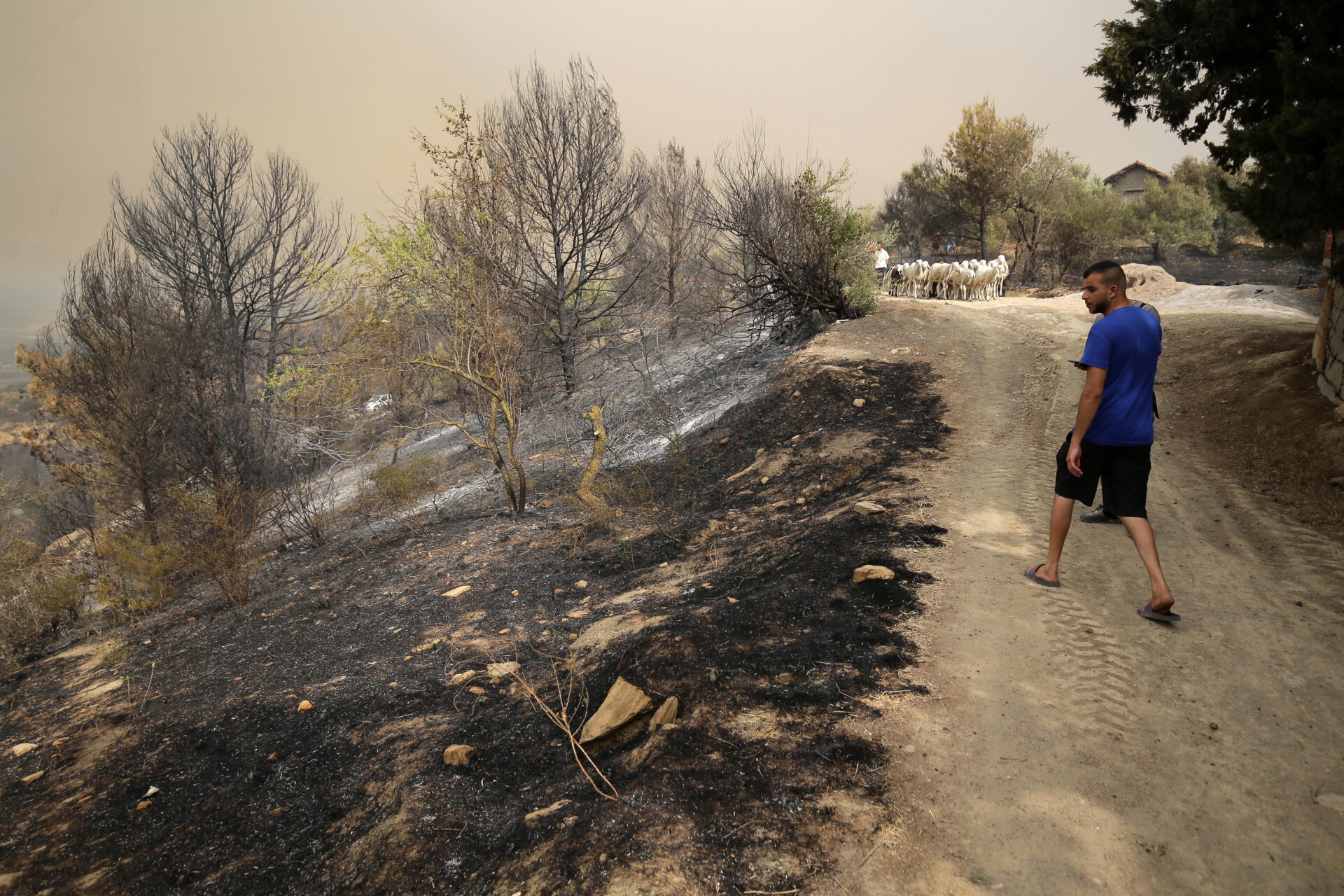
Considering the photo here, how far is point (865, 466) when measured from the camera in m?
6.47

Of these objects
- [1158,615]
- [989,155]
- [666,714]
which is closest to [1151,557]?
[1158,615]

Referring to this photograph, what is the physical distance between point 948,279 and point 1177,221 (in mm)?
17138

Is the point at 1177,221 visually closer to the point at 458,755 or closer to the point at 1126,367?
the point at 1126,367

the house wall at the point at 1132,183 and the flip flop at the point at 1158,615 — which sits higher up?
the house wall at the point at 1132,183

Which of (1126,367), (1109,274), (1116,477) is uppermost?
(1109,274)

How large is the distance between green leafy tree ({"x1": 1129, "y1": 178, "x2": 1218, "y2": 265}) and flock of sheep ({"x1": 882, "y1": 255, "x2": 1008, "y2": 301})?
41.5 feet

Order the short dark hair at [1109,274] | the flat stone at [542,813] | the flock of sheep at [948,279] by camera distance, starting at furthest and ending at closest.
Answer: the flock of sheep at [948,279]
the short dark hair at [1109,274]
the flat stone at [542,813]

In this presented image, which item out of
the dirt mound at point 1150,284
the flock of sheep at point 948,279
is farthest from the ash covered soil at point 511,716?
the dirt mound at point 1150,284

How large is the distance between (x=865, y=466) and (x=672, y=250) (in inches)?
624

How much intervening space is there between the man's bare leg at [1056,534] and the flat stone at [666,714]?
224 centimetres

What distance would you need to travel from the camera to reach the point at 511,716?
360 centimetres

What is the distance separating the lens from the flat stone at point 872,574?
3934mm

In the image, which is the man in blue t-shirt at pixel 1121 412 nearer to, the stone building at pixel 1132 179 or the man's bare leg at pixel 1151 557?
the man's bare leg at pixel 1151 557

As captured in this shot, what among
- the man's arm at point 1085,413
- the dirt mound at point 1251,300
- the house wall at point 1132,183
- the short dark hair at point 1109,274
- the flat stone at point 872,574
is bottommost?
the flat stone at point 872,574
